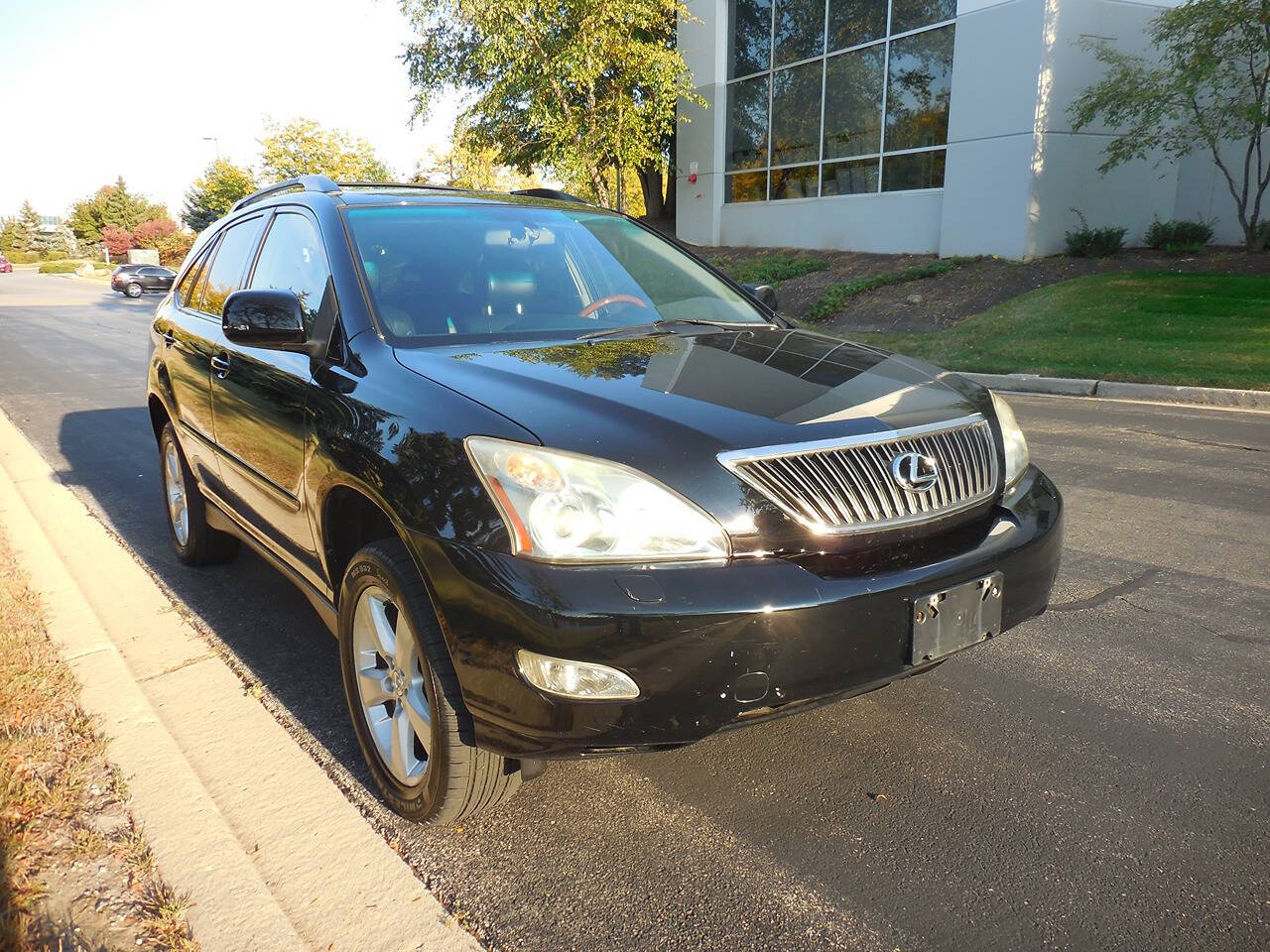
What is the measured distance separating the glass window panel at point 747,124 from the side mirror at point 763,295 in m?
20.1

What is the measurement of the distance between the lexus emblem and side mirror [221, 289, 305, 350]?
1890 mm

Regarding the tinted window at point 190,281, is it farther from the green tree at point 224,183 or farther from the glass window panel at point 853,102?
the green tree at point 224,183

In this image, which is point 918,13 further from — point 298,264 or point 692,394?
point 692,394

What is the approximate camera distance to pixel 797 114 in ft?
72.5

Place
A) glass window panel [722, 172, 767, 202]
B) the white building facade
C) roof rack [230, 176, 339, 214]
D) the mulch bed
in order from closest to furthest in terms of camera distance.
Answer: roof rack [230, 176, 339, 214] → the mulch bed → the white building facade → glass window panel [722, 172, 767, 202]

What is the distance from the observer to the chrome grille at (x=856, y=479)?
7.76ft

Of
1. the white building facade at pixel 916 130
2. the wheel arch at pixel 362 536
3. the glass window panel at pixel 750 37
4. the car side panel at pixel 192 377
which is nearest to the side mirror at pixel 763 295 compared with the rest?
the wheel arch at pixel 362 536

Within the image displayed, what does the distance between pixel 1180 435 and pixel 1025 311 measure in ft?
22.7

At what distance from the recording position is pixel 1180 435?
7.82 metres

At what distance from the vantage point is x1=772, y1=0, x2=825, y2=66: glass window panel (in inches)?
835

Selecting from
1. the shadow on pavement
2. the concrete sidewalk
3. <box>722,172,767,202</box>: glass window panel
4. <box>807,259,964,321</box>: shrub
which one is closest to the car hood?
the concrete sidewalk

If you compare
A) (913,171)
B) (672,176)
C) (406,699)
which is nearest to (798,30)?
(913,171)

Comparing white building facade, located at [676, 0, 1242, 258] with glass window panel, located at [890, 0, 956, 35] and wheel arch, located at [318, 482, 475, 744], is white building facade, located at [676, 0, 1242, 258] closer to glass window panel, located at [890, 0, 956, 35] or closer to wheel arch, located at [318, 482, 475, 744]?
glass window panel, located at [890, 0, 956, 35]

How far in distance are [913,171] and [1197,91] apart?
4.99 m
